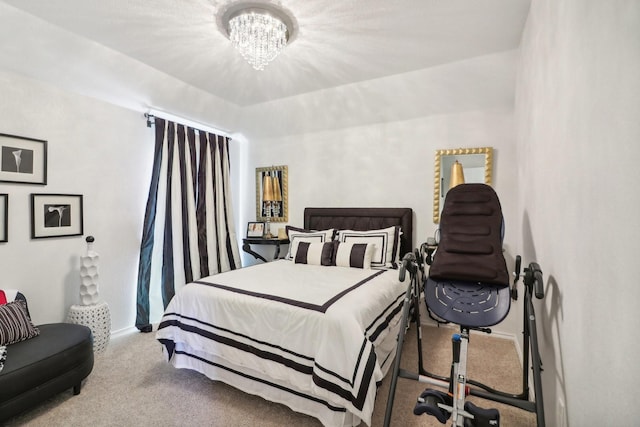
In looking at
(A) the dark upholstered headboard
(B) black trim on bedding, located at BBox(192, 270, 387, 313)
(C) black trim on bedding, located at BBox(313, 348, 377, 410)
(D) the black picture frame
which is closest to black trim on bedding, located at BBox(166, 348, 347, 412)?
(C) black trim on bedding, located at BBox(313, 348, 377, 410)

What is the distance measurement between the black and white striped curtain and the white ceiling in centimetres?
92

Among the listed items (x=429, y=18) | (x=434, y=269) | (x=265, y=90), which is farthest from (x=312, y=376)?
(x=265, y=90)

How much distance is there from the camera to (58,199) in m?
2.69

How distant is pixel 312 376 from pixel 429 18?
2.60 m

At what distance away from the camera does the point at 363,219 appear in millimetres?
3801

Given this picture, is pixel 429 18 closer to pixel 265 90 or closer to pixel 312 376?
pixel 265 90

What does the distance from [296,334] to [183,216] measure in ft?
8.39

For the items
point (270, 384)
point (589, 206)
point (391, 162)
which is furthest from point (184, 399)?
point (391, 162)

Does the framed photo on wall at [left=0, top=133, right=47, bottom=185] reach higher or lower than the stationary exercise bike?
higher

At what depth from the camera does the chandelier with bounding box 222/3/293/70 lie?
2070 millimetres

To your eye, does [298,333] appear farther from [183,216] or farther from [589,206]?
Result: [183,216]

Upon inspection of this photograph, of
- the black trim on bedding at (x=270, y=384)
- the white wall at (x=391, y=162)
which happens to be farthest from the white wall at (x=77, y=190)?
the white wall at (x=391, y=162)

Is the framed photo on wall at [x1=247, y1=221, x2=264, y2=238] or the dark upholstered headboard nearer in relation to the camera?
the dark upholstered headboard

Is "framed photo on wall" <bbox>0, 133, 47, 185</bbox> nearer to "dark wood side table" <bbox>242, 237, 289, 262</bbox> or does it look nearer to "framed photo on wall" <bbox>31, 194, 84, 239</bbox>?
"framed photo on wall" <bbox>31, 194, 84, 239</bbox>
